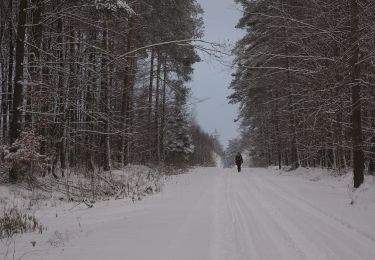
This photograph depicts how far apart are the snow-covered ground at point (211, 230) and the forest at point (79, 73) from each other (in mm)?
3348

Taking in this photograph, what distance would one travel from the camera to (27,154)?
1134 centimetres

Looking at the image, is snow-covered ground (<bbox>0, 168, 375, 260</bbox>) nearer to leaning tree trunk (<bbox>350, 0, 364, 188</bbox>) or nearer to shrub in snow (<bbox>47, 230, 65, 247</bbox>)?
shrub in snow (<bbox>47, 230, 65, 247</bbox>)

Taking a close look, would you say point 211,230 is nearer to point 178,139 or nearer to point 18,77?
point 18,77

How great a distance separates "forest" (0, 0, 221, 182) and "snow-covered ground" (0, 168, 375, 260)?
3.35 metres

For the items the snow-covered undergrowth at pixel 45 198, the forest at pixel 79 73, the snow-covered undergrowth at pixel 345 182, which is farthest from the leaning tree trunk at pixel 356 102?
the snow-covered undergrowth at pixel 45 198

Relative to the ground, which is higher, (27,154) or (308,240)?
(27,154)

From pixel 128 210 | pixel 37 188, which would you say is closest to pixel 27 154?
pixel 37 188

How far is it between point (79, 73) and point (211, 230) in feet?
35.5

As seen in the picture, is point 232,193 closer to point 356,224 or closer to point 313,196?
point 313,196

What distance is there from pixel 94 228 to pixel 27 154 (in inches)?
169

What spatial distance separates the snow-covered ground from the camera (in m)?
6.04

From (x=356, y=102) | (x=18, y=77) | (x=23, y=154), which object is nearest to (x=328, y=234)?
(x=356, y=102)

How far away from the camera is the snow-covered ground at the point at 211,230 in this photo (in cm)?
604

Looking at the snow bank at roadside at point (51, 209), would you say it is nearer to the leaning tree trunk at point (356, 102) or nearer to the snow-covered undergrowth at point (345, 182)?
the snow-covered undergrowth at point (345, 182)
